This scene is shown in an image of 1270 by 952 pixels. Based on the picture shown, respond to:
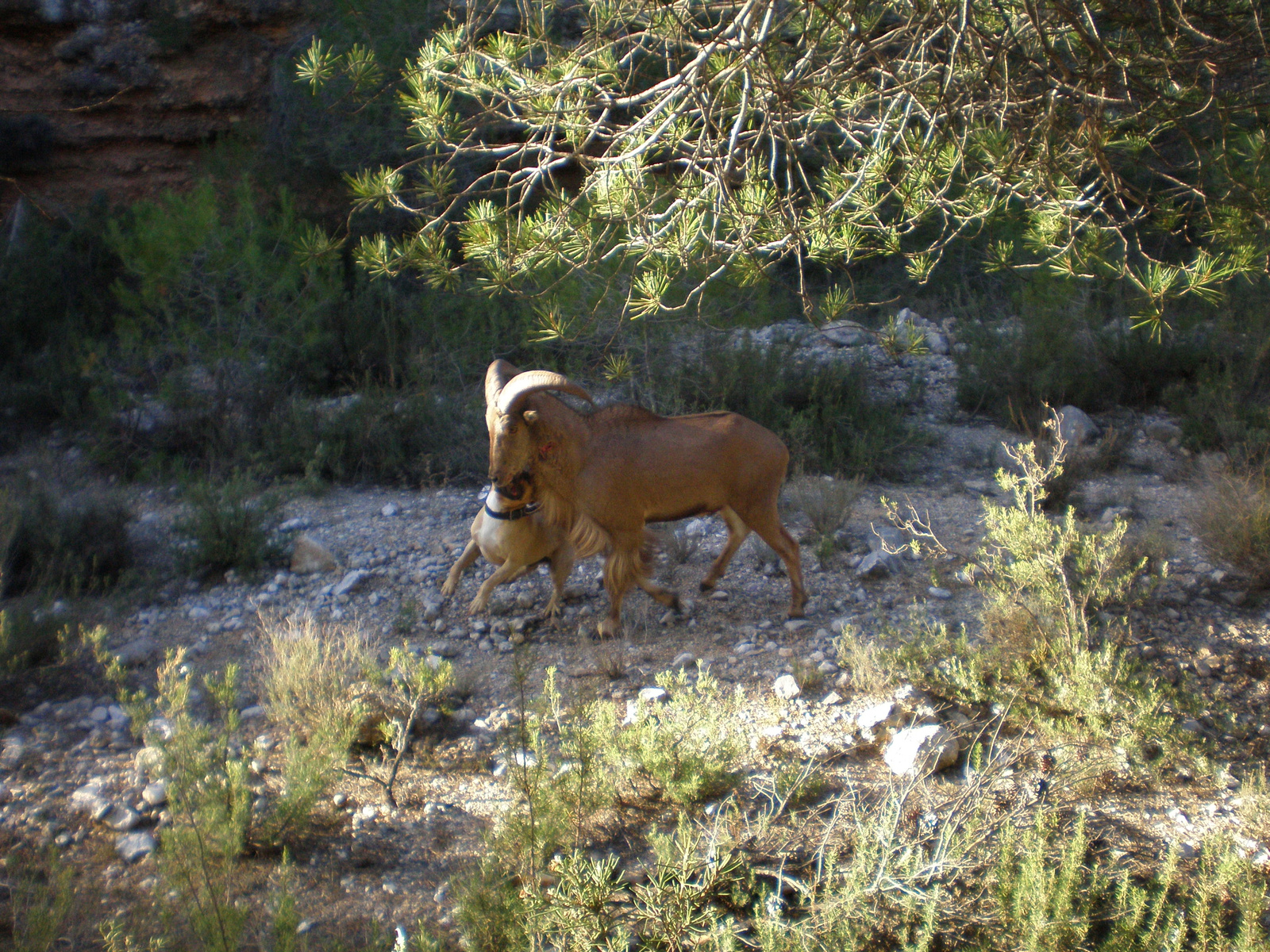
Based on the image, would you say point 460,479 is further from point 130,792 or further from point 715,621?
point 130,792

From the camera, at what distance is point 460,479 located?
7180 mm

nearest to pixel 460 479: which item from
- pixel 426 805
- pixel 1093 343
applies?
Result: pixel 426 805

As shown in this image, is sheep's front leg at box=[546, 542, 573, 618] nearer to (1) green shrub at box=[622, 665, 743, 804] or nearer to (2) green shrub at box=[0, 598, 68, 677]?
(1) green shrub at box=[622, 665, 743, 804]

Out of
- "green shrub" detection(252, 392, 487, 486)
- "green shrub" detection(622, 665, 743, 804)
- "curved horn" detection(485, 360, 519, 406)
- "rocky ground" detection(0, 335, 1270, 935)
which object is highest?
"curved horn" detection(485, 360, 519, 406)

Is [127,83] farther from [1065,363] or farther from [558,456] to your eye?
[1065,363]

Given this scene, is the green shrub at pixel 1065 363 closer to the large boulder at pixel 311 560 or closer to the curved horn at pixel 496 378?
the curved horn at pixel 496 378

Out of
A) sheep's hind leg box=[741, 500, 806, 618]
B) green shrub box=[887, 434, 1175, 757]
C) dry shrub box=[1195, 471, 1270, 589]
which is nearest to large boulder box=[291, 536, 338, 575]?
sheep's hind leg box=[741, 500, 806, 618]

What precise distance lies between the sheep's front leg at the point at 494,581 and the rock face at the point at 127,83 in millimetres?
11131

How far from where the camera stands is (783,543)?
5.07 meters

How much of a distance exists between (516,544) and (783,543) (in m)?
1.53

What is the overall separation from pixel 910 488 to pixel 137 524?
19.5ft

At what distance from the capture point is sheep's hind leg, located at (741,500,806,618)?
5.02m

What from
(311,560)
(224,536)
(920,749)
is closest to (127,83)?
(224,536)

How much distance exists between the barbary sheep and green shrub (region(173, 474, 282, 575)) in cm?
201
